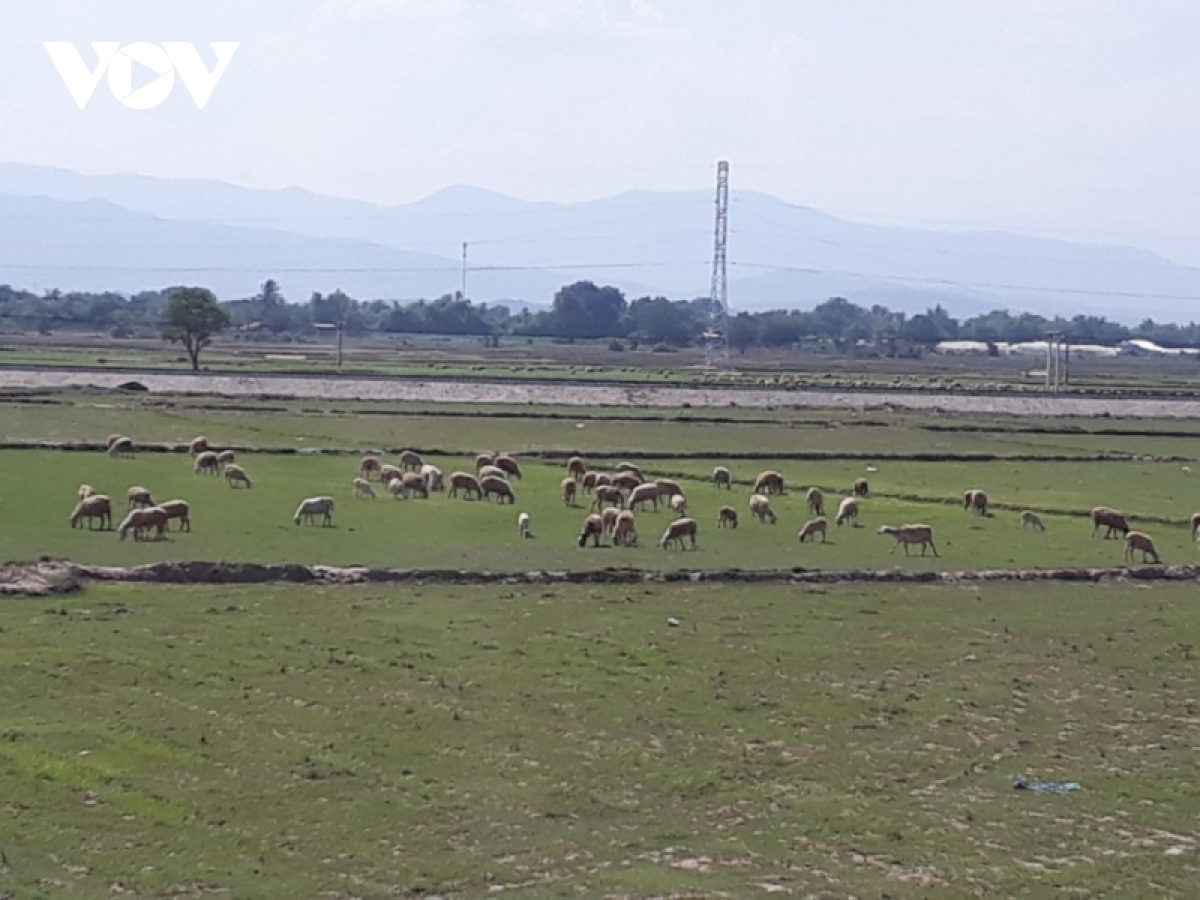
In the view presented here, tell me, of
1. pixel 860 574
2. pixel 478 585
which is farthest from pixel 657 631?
pixel 860 574

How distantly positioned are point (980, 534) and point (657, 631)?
48.3ft

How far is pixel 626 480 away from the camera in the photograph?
42.6 meters

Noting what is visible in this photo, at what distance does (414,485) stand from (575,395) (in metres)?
50.8

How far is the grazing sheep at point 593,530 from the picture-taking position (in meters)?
33.3

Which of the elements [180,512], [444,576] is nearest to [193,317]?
[180,512]

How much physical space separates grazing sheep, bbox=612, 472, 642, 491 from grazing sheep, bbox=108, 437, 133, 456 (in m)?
15.6

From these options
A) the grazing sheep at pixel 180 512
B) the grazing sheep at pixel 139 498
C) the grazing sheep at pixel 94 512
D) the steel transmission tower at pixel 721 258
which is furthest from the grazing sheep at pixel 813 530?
the steel transmission tower at pixel 721 258

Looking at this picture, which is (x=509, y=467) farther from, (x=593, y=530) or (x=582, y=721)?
(x=582, y=721)

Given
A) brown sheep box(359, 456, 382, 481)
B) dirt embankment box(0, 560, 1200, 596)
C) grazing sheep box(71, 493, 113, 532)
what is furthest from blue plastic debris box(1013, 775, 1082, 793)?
brown sheep box(359, 456, 382, 481)

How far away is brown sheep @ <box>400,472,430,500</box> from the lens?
1594 inches

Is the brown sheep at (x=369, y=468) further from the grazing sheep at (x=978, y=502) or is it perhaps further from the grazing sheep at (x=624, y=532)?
the grazing sheep at (x=978, y=502)

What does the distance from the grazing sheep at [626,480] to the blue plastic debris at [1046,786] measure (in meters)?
23.6

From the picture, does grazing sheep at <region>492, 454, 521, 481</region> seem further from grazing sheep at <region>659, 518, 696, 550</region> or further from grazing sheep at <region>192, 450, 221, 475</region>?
grazing sheep at <region>659, 518, 696, 550</region>

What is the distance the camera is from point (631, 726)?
1981cm
